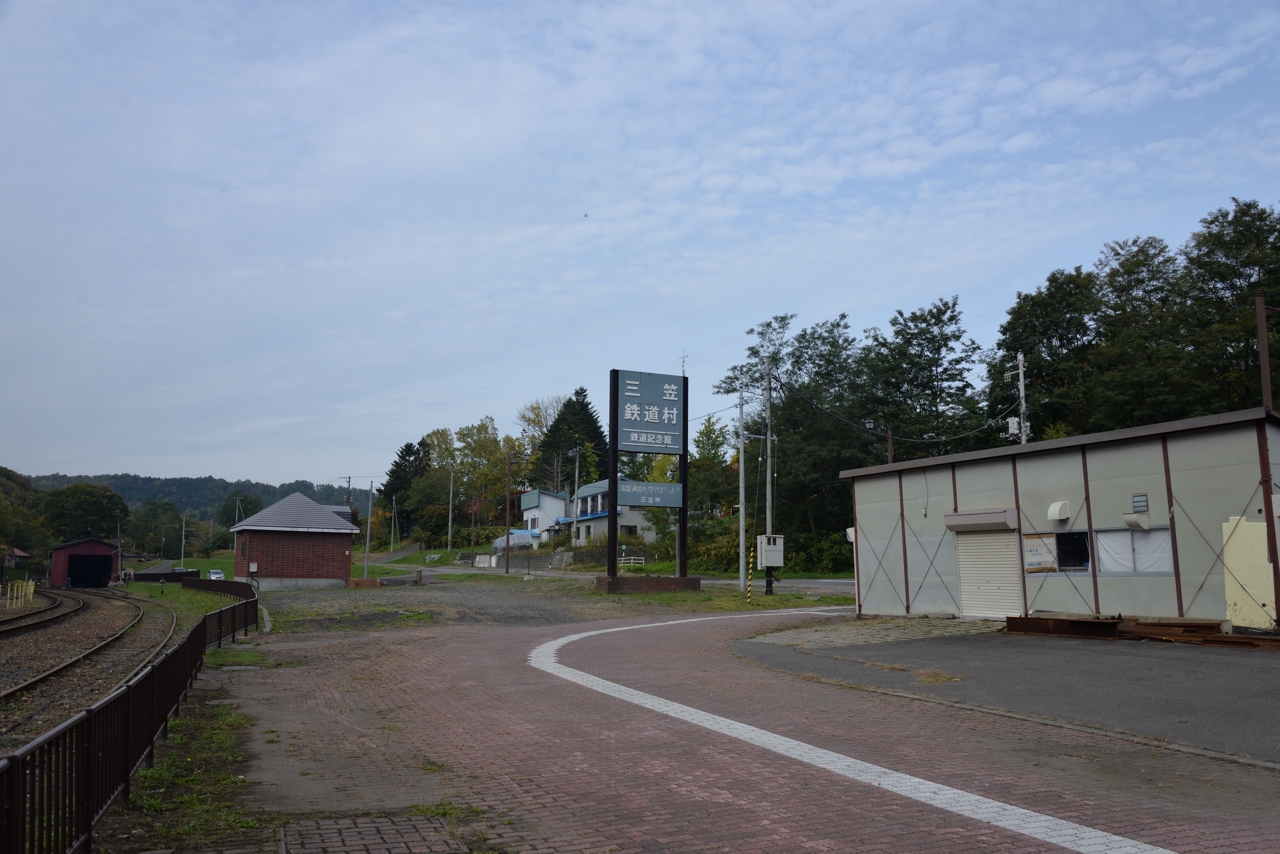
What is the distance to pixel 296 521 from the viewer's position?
159 ft

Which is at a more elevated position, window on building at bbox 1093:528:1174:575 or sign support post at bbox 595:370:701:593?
sign support post at bbox 595:370:701:593

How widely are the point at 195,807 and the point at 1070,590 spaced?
60.7 ft

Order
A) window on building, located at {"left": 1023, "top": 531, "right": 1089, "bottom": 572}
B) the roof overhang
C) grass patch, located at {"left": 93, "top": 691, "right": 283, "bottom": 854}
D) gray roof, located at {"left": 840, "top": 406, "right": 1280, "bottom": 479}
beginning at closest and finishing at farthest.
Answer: grass patch, located at {"left": 93, "top": 691, "right": 283, "bottom": 854} < gray roof, located at {"left": 840, "top": 406, "right": 1280, "bottom": 479} < window on building, located at {"left": 1023, "top": 531, "right": 1089, "bottom": 572} < the roof overhang

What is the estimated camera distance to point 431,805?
6844mm

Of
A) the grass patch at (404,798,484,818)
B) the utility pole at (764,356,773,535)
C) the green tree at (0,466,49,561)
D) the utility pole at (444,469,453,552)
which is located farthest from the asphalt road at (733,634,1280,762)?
the green tree at (0,466,49,561)

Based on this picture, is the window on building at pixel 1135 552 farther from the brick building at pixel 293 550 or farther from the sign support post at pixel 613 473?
the brick building at pixel 293 550

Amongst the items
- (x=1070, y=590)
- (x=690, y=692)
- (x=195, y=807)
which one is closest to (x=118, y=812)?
(x=195, y=807)

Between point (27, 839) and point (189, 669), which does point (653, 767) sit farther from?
Result: point (189, 669)

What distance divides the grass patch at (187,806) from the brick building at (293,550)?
4025 cm

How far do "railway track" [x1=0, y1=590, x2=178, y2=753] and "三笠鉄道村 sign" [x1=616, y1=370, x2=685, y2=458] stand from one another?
1691cm

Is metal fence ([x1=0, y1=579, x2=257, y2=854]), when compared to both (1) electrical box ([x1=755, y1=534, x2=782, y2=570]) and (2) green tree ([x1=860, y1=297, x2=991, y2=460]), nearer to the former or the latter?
(1) electrical box ([x1=755, y1=534, x2=782, y2=570])

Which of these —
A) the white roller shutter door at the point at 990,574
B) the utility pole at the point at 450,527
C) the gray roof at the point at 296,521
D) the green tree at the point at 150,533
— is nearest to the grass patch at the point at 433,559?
the utility pole at the point at 450,527

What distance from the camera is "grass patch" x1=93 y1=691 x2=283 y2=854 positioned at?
19.1ft

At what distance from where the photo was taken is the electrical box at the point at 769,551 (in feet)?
104
